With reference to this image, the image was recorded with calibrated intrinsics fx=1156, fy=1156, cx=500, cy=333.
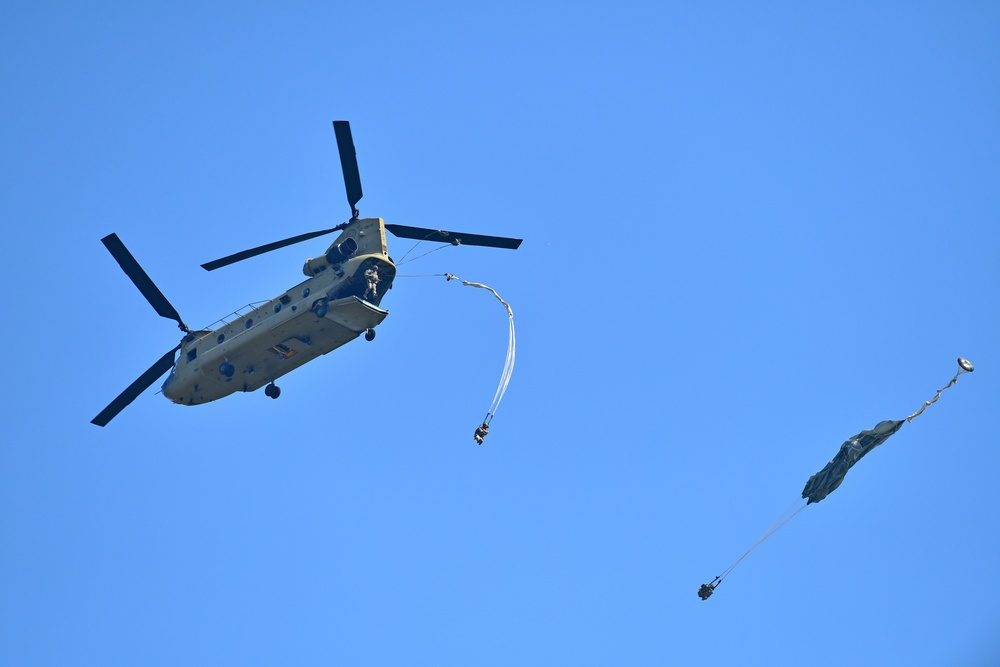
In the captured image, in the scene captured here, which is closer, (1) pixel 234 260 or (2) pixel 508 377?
(2) pixel 508 377

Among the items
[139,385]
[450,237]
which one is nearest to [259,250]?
[450,237]

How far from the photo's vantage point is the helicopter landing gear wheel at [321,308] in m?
46.6

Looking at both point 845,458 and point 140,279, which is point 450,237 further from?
point 845,458

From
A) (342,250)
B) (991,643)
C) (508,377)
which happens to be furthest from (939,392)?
(991,643)

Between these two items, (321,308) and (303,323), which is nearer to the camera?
(321,308)

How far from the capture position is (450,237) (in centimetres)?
4828

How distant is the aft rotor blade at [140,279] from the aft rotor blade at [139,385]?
5.84 feet

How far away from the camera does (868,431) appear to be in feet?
134

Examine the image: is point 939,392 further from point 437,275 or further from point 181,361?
point 181,361

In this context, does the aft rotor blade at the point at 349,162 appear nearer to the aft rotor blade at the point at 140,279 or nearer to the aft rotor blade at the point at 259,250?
the aft rotor blade at the point at 259,250

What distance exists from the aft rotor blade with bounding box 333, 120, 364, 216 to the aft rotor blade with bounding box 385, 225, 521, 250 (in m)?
2.05

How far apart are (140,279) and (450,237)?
15.2 meters

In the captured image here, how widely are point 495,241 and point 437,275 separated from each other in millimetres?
2861

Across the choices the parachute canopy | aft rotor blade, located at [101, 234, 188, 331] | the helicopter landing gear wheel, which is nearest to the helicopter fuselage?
the helicopter landing gear wheel
